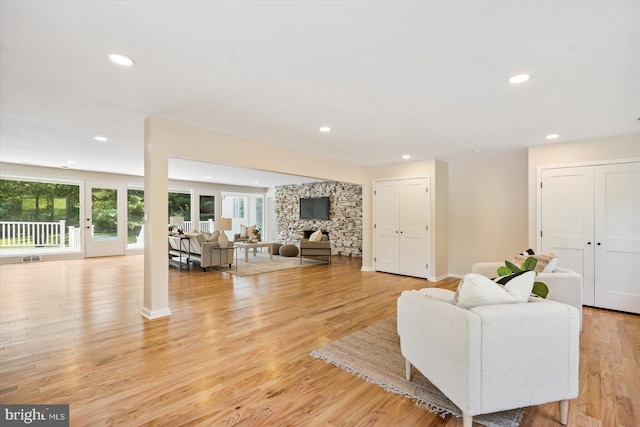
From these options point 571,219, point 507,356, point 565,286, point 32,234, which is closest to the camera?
point 507,356

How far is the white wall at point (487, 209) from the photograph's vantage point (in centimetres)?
548

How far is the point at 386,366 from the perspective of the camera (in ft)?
8.27

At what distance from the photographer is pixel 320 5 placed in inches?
64.7

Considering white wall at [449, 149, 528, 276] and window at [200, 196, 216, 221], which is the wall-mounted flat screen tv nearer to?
window at [200, 196, 216, 221]

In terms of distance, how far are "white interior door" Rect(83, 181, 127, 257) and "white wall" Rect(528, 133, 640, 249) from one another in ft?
33.2

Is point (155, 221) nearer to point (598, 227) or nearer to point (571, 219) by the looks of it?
point (571, 219)

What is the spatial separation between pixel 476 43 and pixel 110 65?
2.68 metres

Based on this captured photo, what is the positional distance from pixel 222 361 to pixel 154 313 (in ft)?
4.98

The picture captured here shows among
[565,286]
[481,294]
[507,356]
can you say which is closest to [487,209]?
[565,286]

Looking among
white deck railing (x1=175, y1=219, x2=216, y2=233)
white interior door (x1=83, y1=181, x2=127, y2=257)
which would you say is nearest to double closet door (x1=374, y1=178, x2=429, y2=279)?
white deck railing (x1=175, y1=219, x2=216, y2=233)

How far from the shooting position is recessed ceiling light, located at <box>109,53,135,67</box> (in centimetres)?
222

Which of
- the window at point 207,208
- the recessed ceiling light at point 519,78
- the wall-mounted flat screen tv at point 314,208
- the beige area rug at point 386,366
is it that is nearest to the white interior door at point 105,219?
the window at point 207,208

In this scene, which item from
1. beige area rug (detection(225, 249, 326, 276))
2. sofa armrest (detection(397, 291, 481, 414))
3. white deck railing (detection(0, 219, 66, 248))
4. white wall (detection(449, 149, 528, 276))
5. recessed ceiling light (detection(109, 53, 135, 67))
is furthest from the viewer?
white deck railing (detection(0, 219, 66, 248))

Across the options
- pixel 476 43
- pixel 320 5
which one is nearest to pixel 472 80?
pixel 476 43
